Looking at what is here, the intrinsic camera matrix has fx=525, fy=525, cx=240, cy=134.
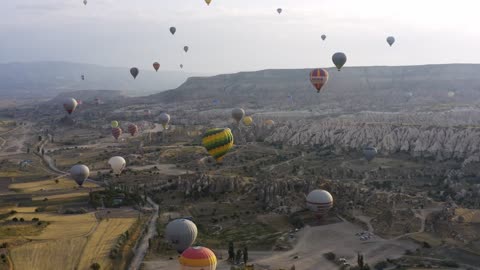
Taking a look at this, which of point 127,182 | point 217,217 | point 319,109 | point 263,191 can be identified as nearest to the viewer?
point 217,217

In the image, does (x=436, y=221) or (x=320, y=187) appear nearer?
(x=436, y=221)

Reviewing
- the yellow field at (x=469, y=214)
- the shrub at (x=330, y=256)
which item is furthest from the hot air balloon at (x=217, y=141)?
the yellow field at (x=469, y=214)

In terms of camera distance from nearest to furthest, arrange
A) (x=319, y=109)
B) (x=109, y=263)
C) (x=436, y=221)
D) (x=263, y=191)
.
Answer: (x=109, y=263) < (x=436, y=221) < (x=263, y=191) < (x=319, y=109)

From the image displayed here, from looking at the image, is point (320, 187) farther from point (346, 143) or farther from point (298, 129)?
point (298, 129)

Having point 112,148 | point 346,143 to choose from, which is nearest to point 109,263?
point 346,143

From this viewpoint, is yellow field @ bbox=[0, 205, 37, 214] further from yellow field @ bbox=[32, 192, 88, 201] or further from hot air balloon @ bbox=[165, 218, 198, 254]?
hot air balloon @ bbox=[165, 218, 198, 254]

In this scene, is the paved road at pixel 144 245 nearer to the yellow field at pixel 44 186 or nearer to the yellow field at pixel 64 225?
the yellow field at pixel 64 225

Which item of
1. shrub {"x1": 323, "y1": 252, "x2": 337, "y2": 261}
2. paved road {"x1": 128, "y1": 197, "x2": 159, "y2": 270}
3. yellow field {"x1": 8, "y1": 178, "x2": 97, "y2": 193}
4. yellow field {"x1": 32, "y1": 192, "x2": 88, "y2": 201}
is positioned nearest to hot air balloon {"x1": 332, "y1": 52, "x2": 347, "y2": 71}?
paved road {"x1": 128, "y1": 197, "x2": 159, "y2": 270}
